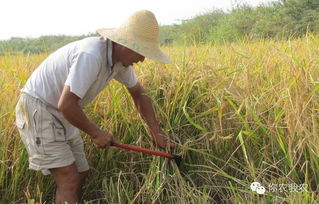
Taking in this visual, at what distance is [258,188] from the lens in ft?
6.04

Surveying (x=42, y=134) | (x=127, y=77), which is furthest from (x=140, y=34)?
(x=42, y=134)

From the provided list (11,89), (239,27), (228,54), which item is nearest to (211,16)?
(239,27)

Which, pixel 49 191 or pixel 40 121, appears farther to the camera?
pixel 49 191

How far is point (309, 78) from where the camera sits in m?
2.07

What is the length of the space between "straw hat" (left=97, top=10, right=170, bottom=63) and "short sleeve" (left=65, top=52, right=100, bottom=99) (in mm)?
150

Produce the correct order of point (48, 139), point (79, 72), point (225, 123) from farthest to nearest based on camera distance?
point (225, 123) → point (48, 139) → point (79, 72)

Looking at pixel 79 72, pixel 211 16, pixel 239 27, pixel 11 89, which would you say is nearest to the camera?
pixel 79 72

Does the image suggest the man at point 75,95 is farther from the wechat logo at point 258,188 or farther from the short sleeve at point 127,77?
the wechat logo at point 258,188

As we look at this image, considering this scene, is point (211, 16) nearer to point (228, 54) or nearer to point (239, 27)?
point (239, 27)

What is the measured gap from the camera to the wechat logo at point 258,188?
1.81 metres

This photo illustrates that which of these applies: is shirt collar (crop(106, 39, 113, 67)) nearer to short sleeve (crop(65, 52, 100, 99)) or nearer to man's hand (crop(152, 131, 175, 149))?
short sleeve (crop(65, 52, 100, 99))

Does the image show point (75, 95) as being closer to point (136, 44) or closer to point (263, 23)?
point (136, 44)

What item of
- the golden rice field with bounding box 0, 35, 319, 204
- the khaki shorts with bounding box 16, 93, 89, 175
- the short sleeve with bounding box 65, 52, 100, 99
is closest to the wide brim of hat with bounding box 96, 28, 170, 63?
the short sleeve with bounding box 65, 52, 100, 99

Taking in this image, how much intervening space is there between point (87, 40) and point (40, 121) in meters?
0.50
